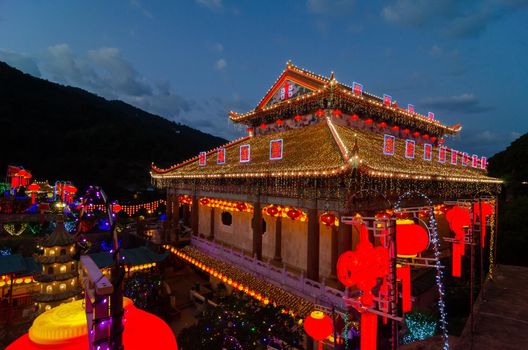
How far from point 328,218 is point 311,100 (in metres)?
6.71

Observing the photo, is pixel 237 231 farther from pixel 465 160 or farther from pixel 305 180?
pixel 465 160

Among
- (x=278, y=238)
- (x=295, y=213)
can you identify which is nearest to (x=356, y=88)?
(x=295, y=213)

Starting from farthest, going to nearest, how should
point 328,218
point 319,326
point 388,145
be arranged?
point 328,218 → point 388,145 → point 319,326

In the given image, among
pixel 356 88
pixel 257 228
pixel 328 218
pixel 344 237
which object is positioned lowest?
pixel 257 228

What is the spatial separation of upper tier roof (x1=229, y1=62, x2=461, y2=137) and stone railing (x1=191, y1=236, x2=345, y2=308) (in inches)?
350

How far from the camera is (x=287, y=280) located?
12.3 meters

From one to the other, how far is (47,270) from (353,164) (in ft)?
28.3

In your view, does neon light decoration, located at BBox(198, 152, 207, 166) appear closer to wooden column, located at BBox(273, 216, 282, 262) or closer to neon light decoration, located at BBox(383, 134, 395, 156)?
wooden column, located at BBox(273, 216, 282, 262)

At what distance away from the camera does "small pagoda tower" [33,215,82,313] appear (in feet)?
21.0

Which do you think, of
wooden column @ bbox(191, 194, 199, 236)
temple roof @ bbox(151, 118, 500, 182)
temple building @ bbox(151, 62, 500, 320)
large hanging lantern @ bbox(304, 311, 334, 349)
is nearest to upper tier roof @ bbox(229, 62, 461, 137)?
temple building @ bbox(151, 62, 500, 320)

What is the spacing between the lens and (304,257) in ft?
49.9

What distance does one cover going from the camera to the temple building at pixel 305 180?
11234mm

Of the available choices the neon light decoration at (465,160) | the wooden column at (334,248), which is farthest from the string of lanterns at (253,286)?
the neon light decoration at (465,160)

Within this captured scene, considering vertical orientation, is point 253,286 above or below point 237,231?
below
